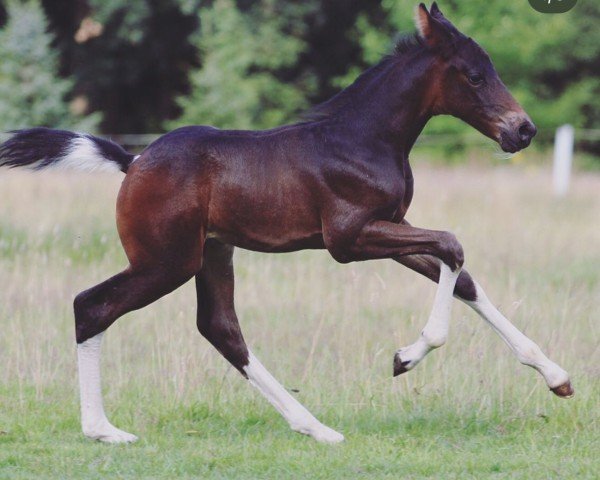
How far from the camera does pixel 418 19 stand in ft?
18.0

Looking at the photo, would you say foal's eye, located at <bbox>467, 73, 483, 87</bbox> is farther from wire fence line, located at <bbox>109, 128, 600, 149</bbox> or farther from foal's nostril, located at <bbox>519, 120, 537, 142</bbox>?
wire fence line, located at <bbox>109, 128, 600, 149</bbox>

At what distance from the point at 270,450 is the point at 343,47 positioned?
101ft

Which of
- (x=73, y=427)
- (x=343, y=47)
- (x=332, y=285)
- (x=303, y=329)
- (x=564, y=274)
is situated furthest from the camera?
(x=343, y=47)

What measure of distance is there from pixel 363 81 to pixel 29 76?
25.3 metres

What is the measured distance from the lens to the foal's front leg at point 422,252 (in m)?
5.28

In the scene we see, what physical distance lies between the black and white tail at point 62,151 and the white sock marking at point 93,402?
3.08ft

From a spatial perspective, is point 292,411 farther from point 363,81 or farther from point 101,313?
point 363,81

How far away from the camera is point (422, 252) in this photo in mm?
5316

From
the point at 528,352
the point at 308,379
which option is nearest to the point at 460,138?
the point at 308,379

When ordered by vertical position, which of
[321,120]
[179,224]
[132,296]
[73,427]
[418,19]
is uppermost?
[418,19]

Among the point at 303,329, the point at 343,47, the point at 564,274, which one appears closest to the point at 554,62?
the point at 343,47

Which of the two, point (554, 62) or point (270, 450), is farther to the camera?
point (554, 62)

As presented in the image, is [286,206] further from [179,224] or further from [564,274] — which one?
[564,274]

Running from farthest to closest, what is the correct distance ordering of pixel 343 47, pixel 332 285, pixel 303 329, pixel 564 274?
pixel 343 47 < pixel 564 274 < pixel 332 285 < pixel 303 329
